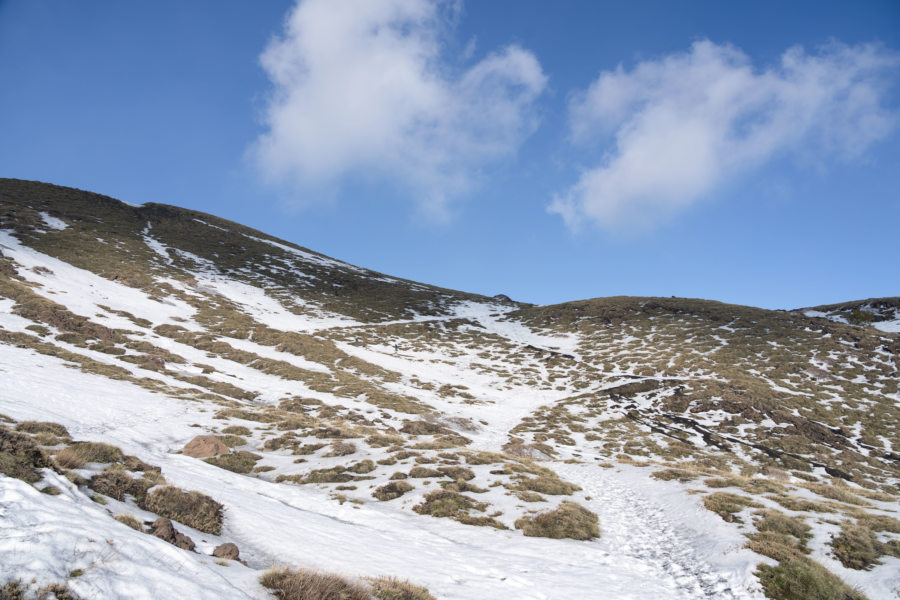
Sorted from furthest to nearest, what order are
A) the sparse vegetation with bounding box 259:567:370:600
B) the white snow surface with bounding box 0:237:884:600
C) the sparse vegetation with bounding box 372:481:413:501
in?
the sparse vegetation with bounding box 372:481:413:501 < the sparse vegetation with bounding box 259:567:370:600 < the white snow surface with bounding box 0:237:884:600

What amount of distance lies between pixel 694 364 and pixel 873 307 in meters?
52.6

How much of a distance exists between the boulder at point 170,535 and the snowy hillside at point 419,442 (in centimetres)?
4

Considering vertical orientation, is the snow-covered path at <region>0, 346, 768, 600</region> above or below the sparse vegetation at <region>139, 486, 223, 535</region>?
below

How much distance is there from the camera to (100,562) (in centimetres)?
448

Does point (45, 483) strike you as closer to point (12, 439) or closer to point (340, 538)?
point (12, 439)

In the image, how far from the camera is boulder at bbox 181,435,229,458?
17.3m

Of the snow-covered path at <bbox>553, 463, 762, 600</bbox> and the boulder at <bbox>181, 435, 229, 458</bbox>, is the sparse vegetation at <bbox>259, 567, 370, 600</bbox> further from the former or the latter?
the boulder at <bbox>181, 435, 229, 458</bbox>

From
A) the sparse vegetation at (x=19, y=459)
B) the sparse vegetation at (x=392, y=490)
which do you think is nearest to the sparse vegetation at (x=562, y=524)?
the sparse vegetation at (x=392, y=490)

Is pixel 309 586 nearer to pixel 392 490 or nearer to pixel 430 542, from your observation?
pixel 430 542

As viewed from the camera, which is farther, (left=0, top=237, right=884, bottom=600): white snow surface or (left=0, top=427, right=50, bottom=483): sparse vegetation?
(left=0, top=427, right=50, bottom=483): sparse vegetation

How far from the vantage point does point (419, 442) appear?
23469 mm

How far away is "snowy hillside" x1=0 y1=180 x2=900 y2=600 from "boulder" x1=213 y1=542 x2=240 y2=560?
1.38 feet

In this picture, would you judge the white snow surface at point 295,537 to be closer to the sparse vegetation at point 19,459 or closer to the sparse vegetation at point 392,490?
the sparse vegetation at point 19,459

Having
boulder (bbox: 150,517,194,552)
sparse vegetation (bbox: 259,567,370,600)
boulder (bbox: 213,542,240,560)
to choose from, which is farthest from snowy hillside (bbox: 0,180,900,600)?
boulder (bbox: 213,542,240,560)
